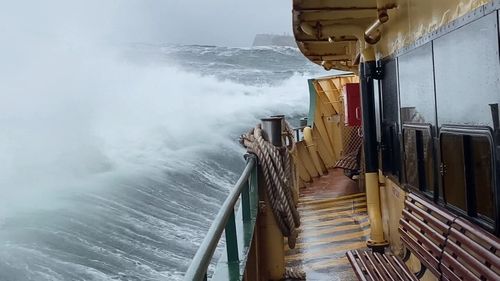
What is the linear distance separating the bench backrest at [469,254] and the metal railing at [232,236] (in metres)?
1.00

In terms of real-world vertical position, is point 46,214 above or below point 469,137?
below

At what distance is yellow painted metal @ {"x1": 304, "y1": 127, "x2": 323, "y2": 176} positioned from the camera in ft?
31.4

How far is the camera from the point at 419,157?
11.1 feet

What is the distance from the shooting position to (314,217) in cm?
664

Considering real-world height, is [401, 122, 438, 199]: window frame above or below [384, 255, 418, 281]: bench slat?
above

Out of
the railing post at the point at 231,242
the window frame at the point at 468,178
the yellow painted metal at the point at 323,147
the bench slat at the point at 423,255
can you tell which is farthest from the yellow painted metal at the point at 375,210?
the yellow painted metal at the point at 323,147

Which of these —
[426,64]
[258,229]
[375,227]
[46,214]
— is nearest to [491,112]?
[426,64]

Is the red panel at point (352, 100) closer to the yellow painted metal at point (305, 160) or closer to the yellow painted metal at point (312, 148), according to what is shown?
the yellow painted metal at point (305, 160)

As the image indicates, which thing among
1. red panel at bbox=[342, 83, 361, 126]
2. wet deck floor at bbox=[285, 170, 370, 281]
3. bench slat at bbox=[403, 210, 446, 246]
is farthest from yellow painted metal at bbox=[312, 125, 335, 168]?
bench slat at bbox=[403, 210, 446, 246]

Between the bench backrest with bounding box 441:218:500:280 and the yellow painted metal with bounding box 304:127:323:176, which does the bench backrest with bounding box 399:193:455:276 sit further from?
the yellow painted metal with bounding box 304:127:323:176

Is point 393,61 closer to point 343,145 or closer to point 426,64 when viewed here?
point 426,64

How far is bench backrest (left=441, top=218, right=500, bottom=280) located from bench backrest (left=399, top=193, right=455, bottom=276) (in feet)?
0.29

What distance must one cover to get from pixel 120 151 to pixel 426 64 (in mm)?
20380

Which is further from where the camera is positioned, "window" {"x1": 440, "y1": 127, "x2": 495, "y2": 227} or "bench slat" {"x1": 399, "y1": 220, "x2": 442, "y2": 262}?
"bench slat" {"x1": 399, "y1": 220, "x2": 442, "y2": 262}
